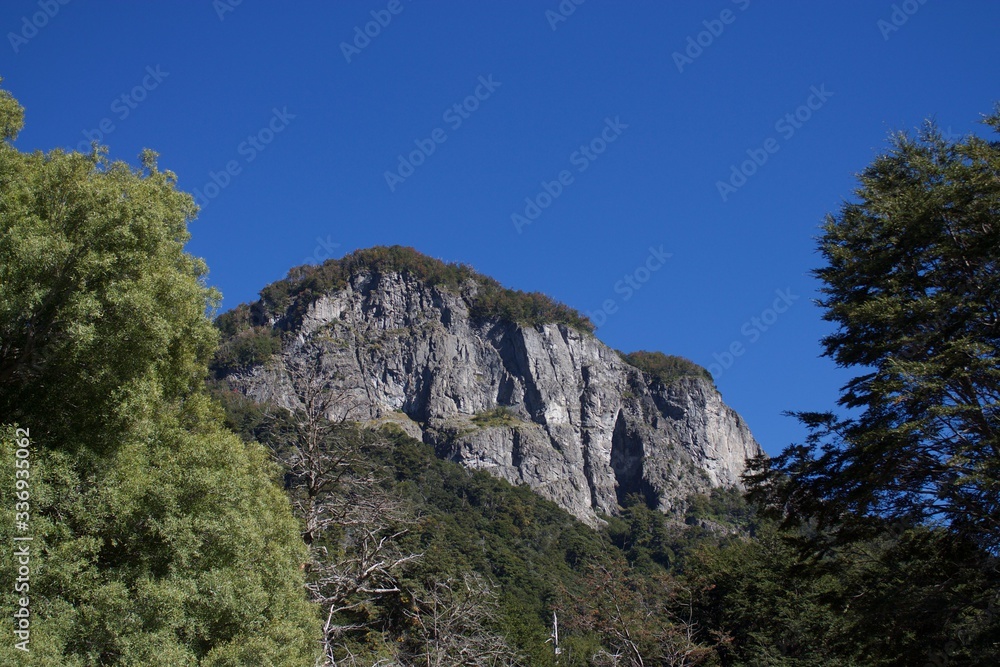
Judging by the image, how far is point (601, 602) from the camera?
29688mm

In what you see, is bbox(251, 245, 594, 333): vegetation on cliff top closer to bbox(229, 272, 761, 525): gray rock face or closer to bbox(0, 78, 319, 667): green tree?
bbox(229, 272, 761, 525): gray rock face

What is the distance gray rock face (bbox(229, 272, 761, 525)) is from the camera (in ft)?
452

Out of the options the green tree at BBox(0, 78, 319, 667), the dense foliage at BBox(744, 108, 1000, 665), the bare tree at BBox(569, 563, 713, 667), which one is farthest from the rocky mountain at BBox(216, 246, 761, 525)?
the green tree at BBox(0, 78, 319, 667)

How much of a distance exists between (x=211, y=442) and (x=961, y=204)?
1350cm

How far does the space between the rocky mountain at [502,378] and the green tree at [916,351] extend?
11662 cm

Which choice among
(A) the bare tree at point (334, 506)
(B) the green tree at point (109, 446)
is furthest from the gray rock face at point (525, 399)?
(B) the green tree at point (109, 446)

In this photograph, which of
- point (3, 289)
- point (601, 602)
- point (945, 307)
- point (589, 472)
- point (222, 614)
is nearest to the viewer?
point (3, 289)

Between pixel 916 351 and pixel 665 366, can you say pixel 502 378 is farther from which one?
pixel 916 351

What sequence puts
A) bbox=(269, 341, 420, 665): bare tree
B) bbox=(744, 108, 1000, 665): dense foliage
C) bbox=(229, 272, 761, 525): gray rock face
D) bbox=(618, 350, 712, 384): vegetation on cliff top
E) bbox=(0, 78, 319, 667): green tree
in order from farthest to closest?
bbox=(618, 350, 712, 384): vegetation on cliff top, bbox=(229, 272, 761, 525): gray rock face, bbox=(269, 341, 420, 665): bare tree, bbox=(744, 108, 1000, 665): dense foliage, bbox=(0, 78, 319, 667): green tree

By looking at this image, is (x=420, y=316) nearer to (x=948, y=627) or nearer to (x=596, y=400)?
(x=596, y=400)

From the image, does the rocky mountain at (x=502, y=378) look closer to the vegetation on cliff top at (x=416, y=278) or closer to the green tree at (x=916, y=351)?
the vegetation on cliff top at (x=416, y=278)

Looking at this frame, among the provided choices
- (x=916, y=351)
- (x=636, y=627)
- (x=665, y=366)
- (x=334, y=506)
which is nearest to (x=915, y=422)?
(x=916, y=351)

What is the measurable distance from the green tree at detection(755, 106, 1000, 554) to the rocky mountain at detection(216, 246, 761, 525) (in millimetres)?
116616

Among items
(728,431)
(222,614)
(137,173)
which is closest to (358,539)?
(222,614)
